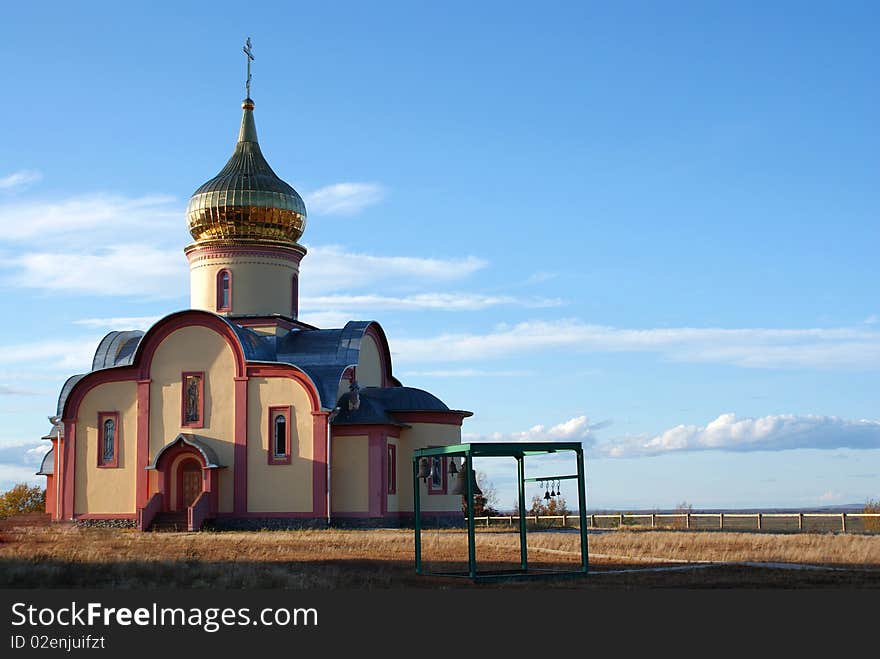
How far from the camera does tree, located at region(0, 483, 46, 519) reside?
51.4 meters

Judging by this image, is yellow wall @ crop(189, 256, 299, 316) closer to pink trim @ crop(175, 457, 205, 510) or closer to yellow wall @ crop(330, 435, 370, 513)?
pink trim @ crop(175, 457, 205, 510)

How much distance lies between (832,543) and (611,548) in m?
4.41

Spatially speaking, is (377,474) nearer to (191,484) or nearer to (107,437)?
(191,484)

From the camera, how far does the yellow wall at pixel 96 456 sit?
112 ft

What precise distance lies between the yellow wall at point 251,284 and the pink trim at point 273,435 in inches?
175

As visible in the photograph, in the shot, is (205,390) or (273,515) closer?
(273,515)

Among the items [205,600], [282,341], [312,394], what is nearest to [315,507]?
[312,394]

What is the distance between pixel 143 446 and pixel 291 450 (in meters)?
4.68

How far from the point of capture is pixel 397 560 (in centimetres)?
1977

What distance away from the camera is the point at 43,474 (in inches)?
1602

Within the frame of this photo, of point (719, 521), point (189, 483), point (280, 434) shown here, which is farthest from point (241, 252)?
point (719, 521)

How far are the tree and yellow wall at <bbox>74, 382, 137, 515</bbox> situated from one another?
59.7 ft

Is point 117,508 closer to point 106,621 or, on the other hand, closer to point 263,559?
point 263,559

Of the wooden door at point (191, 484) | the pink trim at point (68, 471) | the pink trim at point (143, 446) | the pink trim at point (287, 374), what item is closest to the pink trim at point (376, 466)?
the pink trim at point (287, 374)
